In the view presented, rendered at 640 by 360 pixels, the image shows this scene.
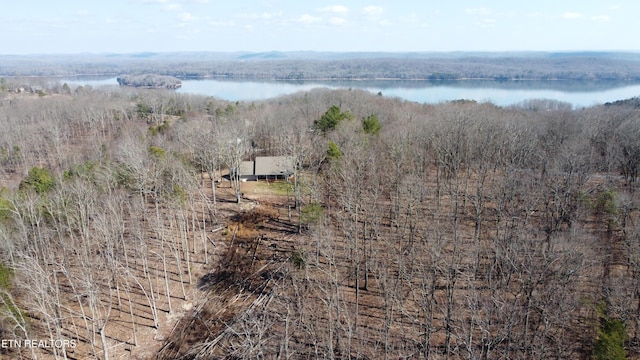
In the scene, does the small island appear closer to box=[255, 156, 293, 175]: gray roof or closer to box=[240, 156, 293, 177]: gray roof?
box=[240, 156, 293, 177]: gray roof

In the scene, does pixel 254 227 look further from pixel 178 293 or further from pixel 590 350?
pixel 590 350

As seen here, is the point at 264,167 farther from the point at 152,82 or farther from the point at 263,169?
the point at 152,82

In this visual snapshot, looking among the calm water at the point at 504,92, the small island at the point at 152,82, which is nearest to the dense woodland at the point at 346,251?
the calm water at the point at 504,92

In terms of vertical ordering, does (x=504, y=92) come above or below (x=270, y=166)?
above

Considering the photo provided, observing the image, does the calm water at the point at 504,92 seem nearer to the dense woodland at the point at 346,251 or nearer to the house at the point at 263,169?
the house at the point at 263,169

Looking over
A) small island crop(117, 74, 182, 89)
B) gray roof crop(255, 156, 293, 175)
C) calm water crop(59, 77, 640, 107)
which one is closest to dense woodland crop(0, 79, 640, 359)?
gray roof crop(255, 156, 293, 175)

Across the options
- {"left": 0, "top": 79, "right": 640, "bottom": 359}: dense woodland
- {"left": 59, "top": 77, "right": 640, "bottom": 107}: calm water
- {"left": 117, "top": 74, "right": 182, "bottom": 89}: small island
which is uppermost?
{"left": 117, "top": 74, "right": 182, "bottom": 89}: small island

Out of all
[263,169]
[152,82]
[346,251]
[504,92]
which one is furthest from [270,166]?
[152,82]

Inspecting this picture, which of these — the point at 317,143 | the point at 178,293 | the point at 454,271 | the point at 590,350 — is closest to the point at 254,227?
the point at 178,293
